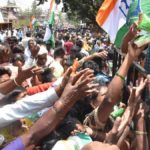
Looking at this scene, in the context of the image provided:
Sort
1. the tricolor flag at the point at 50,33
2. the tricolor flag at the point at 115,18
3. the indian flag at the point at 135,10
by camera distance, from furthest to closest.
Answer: the tricolor flag at the point at 50,33 → the tricolor flag at the point at 115,18 → the indian flag at the point at 135,10

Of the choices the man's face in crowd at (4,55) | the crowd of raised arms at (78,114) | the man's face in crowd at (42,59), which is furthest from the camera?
the man's face in crowd at (42,59)

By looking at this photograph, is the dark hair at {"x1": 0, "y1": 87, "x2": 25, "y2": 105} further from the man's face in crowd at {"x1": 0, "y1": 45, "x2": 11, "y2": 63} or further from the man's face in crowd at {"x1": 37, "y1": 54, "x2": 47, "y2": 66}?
the man's face in crowd at {"x1": 37, "y1": 54, "x2": 47, "y2": 66}

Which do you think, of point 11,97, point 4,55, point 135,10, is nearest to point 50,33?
point 4,55

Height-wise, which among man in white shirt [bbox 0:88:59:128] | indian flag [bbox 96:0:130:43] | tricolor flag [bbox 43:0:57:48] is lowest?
tricolor flag [bbox 43:0:57:48]

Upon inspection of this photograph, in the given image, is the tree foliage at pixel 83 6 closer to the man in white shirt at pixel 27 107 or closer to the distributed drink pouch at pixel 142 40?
the distributed drink pouch at pixel 142 40

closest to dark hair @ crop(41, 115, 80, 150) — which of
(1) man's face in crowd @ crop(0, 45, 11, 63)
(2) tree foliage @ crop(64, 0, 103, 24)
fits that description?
(1) man's face in crowd @ crop(0, 45, 11, 63)

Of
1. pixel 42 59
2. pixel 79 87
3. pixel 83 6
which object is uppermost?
pixel 79 87

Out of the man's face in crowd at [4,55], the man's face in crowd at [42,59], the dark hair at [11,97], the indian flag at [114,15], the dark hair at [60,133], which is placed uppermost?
the indian flag at [114,15]

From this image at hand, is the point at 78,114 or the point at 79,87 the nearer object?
the point at 79,87

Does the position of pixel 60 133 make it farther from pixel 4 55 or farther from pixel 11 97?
pixel 4 55

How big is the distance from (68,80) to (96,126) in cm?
44

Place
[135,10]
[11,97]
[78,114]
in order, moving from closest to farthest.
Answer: [78,114], [11,97], [135,10]

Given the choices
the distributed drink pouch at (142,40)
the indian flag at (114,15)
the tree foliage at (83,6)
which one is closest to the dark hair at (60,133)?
the distributed drink pouch at (142,40)

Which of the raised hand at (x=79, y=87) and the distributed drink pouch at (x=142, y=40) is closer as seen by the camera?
the raised hand at (x=79, y=87)
